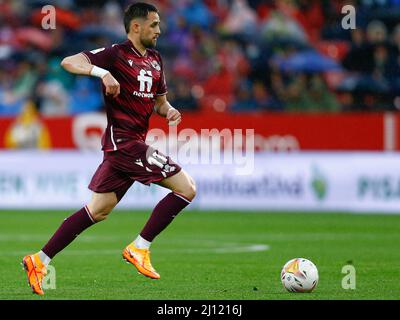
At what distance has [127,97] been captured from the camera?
32.4ft

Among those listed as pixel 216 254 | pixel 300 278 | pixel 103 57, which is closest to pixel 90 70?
pixel 103 57

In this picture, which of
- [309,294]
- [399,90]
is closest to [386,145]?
[399,90]

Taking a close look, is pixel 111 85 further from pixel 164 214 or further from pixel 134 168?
pixel 164 214

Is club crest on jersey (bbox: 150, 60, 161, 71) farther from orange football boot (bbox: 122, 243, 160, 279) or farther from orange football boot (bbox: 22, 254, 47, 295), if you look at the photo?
orange football boot (bbox: 22, 254, 47, 295)

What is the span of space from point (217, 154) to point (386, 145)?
3815 mm

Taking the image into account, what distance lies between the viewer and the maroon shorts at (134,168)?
32.1 feet

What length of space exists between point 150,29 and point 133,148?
3.58ft

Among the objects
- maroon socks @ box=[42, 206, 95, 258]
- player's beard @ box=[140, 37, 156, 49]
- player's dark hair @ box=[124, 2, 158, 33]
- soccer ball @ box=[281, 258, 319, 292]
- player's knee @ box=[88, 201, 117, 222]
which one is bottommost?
soccer ball @ box=[281, 258, 319, 292]

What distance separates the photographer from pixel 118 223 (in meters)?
17.7

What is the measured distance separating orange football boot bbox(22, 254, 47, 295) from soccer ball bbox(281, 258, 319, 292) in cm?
206

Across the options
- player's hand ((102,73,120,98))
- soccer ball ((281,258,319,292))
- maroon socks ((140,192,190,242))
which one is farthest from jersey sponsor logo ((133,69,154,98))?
soccer ball ((281,258,319,292))

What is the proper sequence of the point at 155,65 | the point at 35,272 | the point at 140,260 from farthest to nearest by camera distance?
the point at 155,65, the point at 140,260, the point at 35,272

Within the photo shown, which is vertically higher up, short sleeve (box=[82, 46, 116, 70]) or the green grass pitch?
short sleeve (box=[82, 46, 116, 70])

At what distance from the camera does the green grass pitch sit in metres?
9.35
